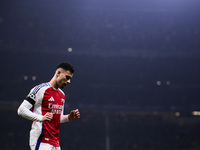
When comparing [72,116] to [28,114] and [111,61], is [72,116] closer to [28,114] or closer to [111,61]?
[28,114]

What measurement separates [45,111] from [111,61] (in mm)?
14898

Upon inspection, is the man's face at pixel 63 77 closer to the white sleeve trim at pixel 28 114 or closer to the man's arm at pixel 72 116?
the man's arm at pixel 72 116

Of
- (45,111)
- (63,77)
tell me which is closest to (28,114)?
(45,111)

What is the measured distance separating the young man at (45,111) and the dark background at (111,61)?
1402 cm

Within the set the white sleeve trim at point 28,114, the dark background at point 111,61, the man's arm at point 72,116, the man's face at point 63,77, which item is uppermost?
the dark background at point 111,61

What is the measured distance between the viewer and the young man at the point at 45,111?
2887 millimetres

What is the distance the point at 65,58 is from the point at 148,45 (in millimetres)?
5843

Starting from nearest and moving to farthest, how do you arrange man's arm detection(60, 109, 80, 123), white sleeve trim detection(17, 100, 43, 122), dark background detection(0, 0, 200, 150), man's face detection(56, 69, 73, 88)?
white sleeve trim detection(17, 100, 43, 122) < man's face detection(56, 69, 73, 88) < man's arm detection(60, 109, 80, 123) < dark background detection(0, 0, 200, 150)

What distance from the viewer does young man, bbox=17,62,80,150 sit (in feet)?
9.47

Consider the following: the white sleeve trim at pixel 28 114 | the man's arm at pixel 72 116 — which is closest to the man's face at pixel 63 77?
the man's arm at pixel 72 116

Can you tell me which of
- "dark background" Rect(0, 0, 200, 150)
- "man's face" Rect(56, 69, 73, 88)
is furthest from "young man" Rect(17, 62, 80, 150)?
"dark background" Rect(0, 0, 200, 150)

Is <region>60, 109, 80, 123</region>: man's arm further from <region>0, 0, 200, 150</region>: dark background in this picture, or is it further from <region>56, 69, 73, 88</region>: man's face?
<region>0, 0, 200, 150</region>: dark background

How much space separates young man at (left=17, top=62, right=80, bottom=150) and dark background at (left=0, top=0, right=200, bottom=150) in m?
14.0

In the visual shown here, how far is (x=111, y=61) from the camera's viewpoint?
17828 mm
